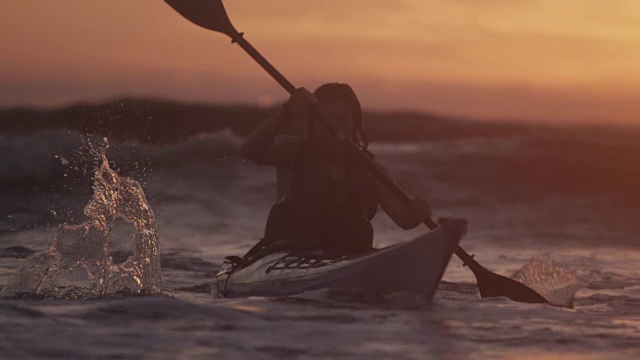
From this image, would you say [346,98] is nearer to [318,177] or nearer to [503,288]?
[318,177]

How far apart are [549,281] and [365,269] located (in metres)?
1.92

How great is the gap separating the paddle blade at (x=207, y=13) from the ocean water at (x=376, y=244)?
166 cm

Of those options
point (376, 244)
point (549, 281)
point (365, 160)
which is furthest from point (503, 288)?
point (376, 244)

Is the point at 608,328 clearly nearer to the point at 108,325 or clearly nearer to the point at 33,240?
A: the point at 108,325

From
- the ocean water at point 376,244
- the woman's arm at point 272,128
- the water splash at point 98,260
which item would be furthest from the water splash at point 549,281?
the water splash at point 98,260

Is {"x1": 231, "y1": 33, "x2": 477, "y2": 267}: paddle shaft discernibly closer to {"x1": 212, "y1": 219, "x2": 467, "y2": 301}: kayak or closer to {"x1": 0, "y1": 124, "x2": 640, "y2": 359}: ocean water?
{"x1": 0, "y1": 124, "x2": 640, "y2": 359}: ocean water

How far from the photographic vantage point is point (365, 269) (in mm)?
6469

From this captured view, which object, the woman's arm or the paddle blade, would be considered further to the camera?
the paddle blade

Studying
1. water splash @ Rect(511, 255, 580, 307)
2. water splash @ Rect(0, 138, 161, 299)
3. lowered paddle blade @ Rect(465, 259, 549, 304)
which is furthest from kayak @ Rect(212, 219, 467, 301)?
water splash @ Rect(511, 255, 580, 307)

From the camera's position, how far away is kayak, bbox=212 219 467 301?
6211 millimetres

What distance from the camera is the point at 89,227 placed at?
7898 millimetres

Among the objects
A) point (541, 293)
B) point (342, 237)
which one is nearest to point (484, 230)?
point (541, 293)

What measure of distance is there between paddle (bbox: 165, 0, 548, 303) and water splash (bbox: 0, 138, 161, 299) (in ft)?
3.78

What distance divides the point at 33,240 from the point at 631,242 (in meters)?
6.55
